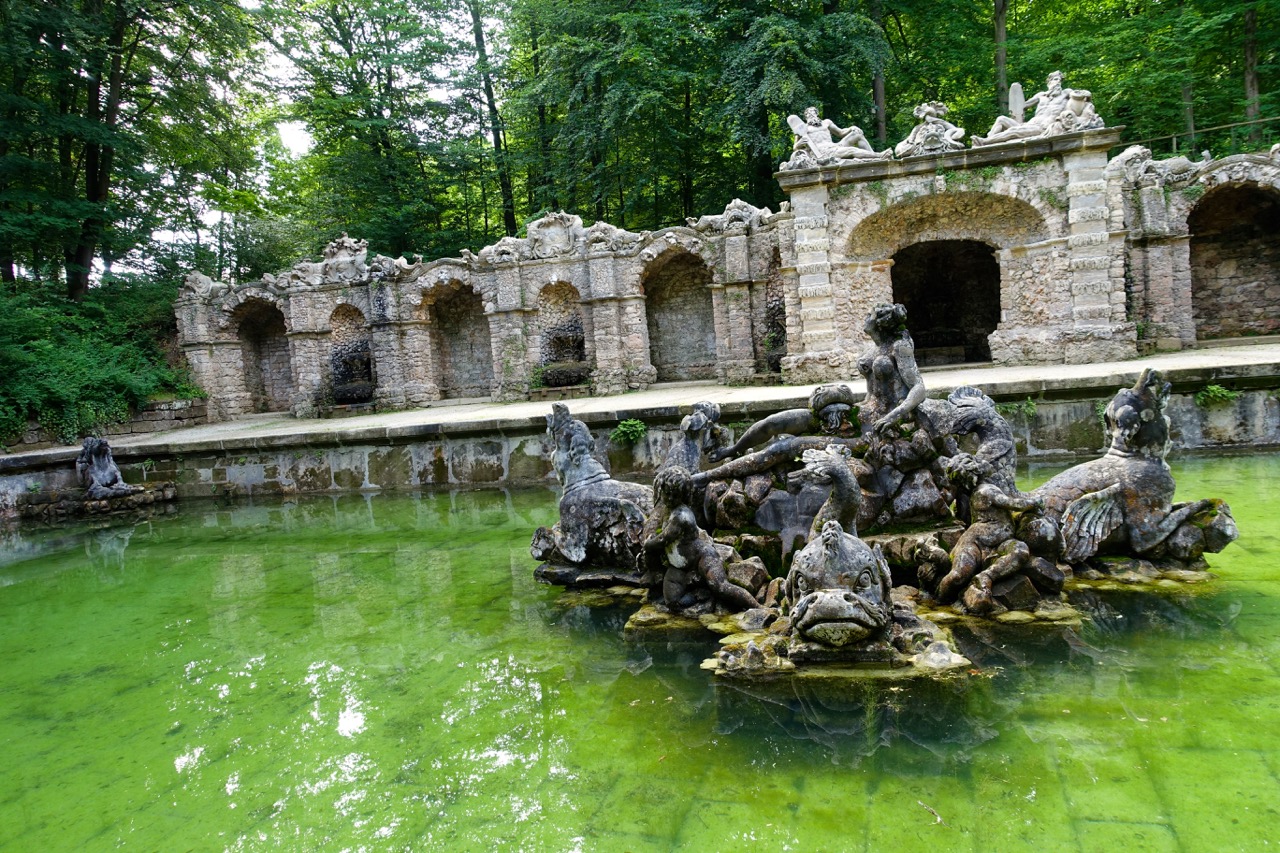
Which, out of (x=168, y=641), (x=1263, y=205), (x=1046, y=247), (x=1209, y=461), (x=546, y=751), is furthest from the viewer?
(x=1263, y=205)

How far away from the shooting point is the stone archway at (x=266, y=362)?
2069 cm

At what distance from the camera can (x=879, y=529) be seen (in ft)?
16.5

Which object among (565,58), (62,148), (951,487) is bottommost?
(951,487)

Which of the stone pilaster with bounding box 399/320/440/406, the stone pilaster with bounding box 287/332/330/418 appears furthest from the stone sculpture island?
the stone pilaster with bounding box 287/332/330/418

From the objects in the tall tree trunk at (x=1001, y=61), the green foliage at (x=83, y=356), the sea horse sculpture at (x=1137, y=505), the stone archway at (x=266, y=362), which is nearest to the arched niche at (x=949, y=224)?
the tall tree trunk at (x=1001, y=61)

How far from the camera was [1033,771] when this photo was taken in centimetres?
280

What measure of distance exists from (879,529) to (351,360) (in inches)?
696

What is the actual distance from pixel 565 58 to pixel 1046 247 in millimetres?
14915

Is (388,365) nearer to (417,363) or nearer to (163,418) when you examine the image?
(417,363)

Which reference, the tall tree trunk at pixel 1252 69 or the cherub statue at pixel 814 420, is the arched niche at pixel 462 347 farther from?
the tall tree trunk at pixel 1252 69

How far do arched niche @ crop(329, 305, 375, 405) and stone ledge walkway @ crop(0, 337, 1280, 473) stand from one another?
3279 mm

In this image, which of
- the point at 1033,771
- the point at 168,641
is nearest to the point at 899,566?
the point at 1033,771

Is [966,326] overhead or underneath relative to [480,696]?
overhead

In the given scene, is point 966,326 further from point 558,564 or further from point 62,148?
point 62,148
